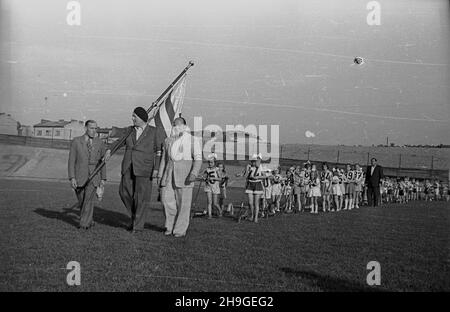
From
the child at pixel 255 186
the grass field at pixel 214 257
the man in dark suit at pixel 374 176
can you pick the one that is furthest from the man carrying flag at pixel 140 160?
the man in dark suit at pixel 374 176

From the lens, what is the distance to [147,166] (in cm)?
1001

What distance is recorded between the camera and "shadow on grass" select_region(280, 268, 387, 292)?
6090 mm

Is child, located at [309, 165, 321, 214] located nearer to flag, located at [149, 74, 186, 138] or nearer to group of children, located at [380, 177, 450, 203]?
flag, located at [149, 74, 186, 138]

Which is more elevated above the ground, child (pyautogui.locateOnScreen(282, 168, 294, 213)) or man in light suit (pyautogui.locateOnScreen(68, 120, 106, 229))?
man in light suit (pyautogui.locateOnScreen(68, 120, 106, 229))

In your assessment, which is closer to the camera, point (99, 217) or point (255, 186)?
point (99, 217)

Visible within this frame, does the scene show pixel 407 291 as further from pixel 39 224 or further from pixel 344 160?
pixel 344 160

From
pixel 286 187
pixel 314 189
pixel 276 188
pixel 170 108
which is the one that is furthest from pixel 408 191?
pixel 170 108

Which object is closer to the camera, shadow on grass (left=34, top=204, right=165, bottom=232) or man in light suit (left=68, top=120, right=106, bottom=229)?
man in light suit (left=68, top=120, right=106, bottom=229)

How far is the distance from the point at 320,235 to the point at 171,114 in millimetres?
4010

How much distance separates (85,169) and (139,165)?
1142 mm

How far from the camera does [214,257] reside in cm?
758

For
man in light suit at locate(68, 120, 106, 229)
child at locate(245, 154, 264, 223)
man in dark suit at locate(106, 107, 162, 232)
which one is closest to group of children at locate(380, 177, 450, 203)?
child at locate(245, 154, 264, 223)

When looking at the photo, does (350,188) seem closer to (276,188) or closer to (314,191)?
(314,191)

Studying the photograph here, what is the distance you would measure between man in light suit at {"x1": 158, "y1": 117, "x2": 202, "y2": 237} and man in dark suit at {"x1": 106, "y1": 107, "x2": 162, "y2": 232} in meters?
0.28
